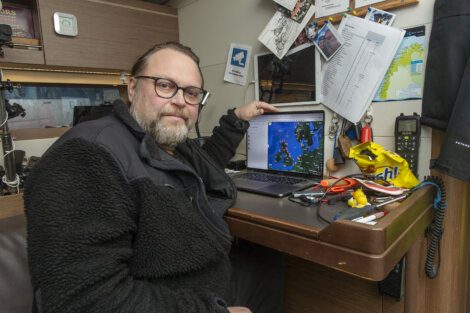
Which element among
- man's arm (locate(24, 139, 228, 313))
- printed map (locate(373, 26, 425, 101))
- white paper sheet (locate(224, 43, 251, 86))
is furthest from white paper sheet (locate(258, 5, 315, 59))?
man's arm (locate(24, 139, 228, 313))

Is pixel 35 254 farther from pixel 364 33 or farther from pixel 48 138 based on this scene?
pixel 48 138

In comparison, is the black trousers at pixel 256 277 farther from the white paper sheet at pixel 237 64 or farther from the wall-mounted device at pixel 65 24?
the wall-mounted device at pixel 65 24

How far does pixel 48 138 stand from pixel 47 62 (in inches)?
16.0

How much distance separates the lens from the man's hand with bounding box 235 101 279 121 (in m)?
1.32

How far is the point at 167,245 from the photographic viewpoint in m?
0.65

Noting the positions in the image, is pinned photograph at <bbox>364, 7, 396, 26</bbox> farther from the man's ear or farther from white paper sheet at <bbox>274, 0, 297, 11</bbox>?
the man's ear

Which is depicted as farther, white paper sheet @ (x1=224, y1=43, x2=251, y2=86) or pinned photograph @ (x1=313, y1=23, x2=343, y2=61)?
white paper sheet @ (x1=224, y1=43, x2=251, y2=86)

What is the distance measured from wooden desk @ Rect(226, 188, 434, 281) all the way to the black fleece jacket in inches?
4.2

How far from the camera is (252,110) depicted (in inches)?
51.8

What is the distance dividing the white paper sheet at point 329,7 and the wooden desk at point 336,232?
0.74 metres

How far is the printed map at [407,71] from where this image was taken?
40.1 inches

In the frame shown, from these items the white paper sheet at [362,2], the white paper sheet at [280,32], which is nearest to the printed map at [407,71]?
the white paper sheet at [362,2]

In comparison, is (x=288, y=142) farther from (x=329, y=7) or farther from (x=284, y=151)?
(x=329, y=7)

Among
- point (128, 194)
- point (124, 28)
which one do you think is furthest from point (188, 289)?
point (124, 28)
